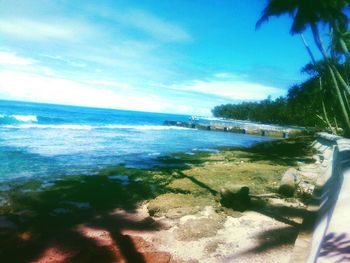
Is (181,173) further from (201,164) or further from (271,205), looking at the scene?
(271,205)

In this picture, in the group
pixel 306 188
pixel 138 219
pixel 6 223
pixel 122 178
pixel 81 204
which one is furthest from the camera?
pixel 122 178

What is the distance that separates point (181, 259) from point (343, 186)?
4.19m

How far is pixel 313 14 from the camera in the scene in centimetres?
1856

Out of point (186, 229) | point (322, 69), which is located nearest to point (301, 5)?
point (322, 69)

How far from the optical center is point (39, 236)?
7.86 metres

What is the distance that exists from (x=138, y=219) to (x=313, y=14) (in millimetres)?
16837

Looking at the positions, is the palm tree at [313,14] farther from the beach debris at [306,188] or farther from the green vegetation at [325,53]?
the beach debris at [306,188]

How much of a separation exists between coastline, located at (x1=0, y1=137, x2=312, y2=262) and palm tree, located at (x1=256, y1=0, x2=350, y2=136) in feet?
34.5

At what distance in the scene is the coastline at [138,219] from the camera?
707 centimetres

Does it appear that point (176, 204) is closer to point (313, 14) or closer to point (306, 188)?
point (306, 188)

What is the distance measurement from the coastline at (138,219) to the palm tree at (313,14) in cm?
1051

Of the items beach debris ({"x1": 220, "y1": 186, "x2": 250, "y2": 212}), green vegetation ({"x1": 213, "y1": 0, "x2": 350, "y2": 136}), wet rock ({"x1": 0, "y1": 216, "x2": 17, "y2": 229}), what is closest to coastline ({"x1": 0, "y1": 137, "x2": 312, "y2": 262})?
wet rock ({"x1": 0, "y1": 216, "x2": 17, "y2": 229})

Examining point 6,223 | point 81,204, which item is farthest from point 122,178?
point 6,223

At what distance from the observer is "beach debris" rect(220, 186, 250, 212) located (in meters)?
9.74
